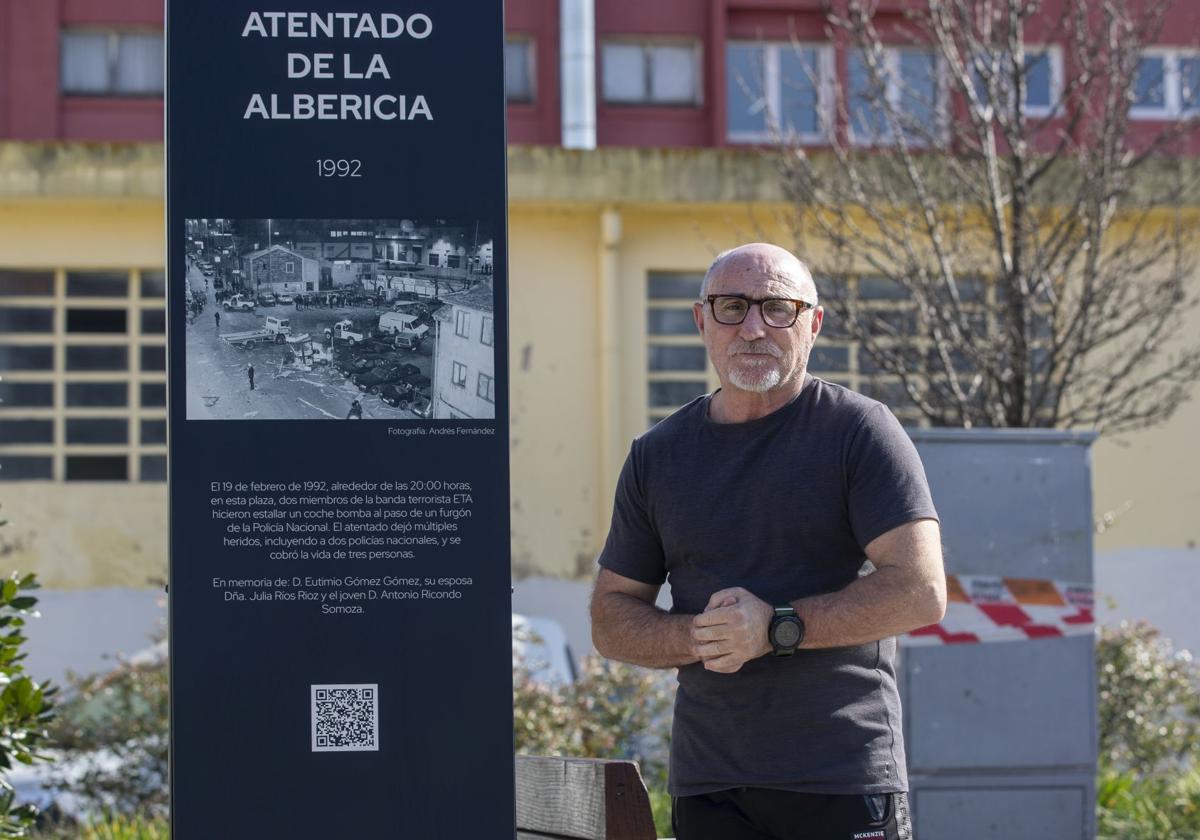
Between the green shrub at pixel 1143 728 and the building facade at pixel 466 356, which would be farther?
the green shrub at pixel 1143 728

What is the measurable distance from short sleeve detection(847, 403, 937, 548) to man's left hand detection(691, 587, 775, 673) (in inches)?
11.4

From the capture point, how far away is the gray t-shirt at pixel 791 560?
338 cm

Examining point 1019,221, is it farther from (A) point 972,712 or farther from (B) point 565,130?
(B) point 565,130

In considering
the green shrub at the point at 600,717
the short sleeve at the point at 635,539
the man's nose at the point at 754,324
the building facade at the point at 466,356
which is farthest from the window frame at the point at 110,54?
the man's nose at the point at 754,324

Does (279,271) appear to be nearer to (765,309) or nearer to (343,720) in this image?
(343,720)

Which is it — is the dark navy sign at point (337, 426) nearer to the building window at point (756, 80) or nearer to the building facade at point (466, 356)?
the building facade at point (466, 356)

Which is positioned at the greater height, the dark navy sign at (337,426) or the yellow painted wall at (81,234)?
the yellow painted wall at (81,234)

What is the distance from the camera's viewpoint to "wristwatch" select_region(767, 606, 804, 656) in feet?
10.9

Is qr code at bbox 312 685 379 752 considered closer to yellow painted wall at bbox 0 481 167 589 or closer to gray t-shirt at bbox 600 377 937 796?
gray t-shirt at bbox 600 377 937 796

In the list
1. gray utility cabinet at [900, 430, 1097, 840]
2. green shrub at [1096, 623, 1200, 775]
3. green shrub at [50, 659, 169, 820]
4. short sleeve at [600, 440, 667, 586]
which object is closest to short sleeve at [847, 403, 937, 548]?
short sleeve at [600, 440, 667, 586]

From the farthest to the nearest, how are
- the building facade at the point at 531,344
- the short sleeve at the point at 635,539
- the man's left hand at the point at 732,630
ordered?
the building facade at the point at 531,344
the short sleeve at the point at 635,539
the man's left hand at the point at 732,630

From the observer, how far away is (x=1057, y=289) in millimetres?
8289

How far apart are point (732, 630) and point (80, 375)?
1095 cm

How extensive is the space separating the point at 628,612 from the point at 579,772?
0.42 metres
